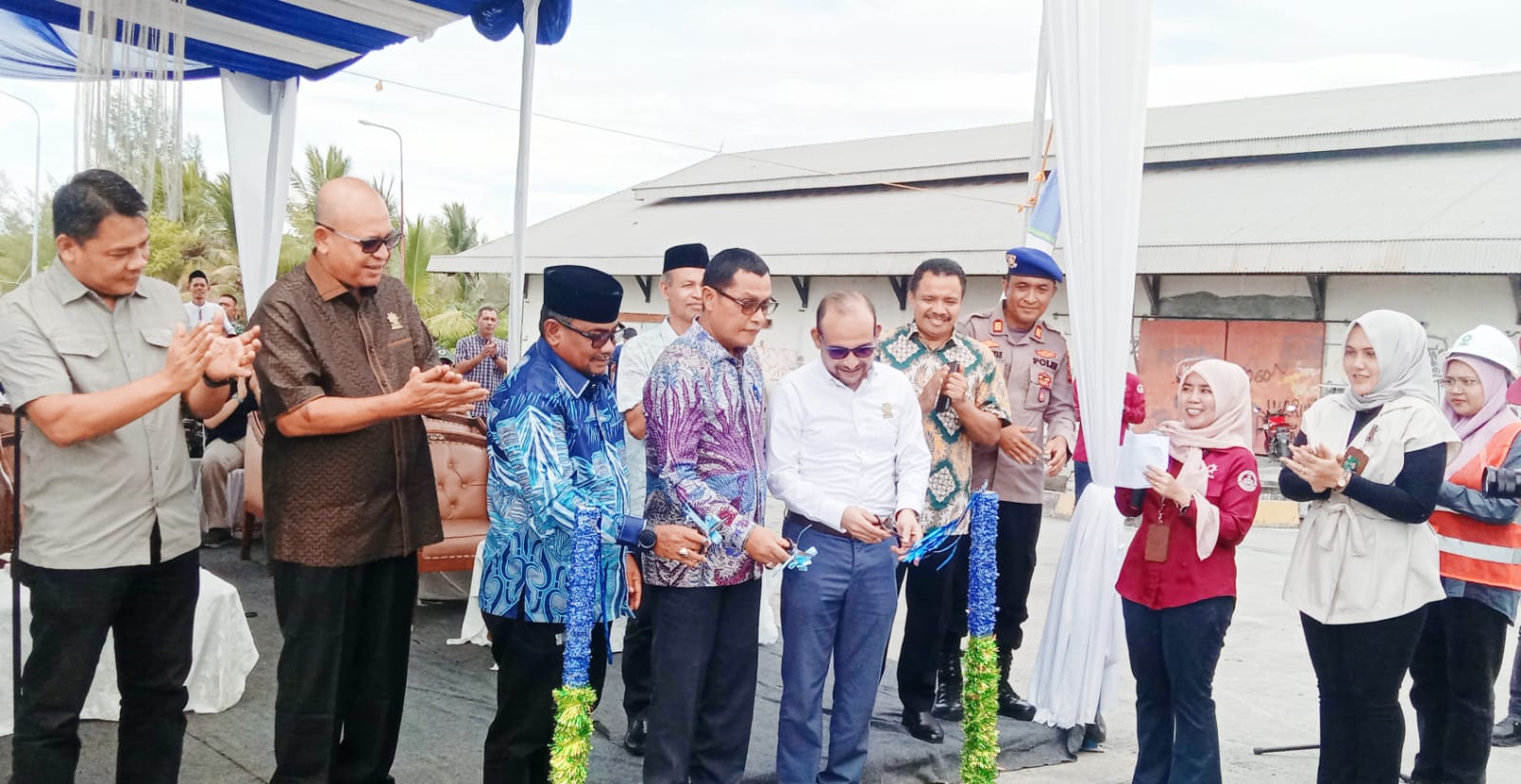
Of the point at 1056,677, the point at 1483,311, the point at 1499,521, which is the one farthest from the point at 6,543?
the point at 1483,311

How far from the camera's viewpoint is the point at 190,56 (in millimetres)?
6648

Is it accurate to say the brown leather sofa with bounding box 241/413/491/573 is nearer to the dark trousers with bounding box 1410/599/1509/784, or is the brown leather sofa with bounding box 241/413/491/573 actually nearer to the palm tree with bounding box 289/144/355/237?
the dark trousers with bounding box 1410/599/1509/784

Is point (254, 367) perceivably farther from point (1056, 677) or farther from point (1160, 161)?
point (1160, 161)

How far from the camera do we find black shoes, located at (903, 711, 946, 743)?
4145mm

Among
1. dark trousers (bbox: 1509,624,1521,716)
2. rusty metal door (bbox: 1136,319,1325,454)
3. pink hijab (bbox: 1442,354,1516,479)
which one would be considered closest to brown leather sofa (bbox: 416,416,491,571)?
pink hijab (bbox: 1442,354,1516,479)

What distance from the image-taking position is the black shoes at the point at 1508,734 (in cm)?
462

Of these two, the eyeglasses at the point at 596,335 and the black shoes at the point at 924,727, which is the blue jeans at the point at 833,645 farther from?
the eyeglasses at the point at 596,335

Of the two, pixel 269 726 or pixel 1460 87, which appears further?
pixel 1460 87

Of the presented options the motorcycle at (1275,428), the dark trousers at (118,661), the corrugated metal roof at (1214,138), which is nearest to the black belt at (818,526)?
the dark trousers at (118,661)

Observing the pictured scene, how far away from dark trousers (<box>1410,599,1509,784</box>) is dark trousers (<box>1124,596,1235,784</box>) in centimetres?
95

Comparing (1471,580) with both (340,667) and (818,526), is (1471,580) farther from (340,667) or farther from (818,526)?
(340,667)

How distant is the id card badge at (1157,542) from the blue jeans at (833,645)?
87 centimetres

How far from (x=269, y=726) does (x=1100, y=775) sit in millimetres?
3212

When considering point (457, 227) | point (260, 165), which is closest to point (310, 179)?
point (457, 227)
